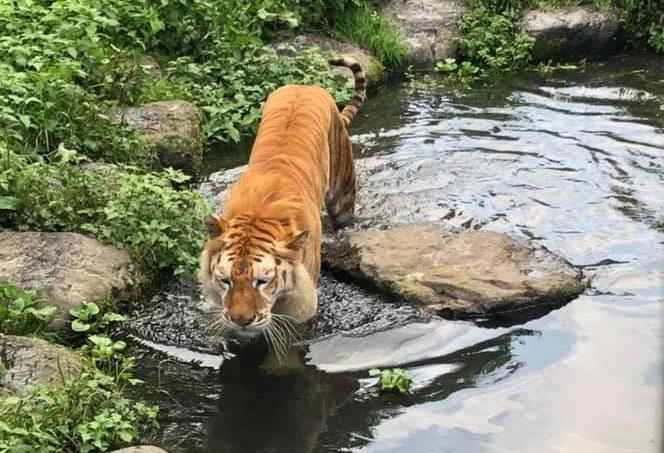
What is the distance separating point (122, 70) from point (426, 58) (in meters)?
4.24

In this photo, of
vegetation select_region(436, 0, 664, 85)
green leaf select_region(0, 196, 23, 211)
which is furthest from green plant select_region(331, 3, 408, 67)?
green leaf select_region(0, 196, 23, 211)

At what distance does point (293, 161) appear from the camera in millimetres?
6258

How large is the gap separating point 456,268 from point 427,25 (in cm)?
628

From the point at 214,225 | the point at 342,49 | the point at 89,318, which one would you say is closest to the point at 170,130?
the point at 89,318

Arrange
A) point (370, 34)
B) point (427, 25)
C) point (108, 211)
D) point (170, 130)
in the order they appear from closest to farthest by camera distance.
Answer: point (108, 211), point (170, 130), point (370, 34), point (427, 25)

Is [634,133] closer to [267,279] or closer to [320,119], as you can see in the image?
[320,119]

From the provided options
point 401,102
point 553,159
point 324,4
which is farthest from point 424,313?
point 324,4

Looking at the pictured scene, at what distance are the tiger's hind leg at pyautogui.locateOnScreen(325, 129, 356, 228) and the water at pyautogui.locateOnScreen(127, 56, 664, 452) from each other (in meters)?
0.24

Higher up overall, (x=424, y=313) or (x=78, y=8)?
(x=78, y=8)

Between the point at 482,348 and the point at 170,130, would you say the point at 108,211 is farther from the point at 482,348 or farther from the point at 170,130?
the point at 482,348

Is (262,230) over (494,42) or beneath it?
beneath

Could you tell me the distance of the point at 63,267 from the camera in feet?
20.5

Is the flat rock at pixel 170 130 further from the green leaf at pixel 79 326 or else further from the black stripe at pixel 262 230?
the black stripe at pixel 262 230

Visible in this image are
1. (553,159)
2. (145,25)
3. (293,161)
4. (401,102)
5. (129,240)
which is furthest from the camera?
(401,102)
